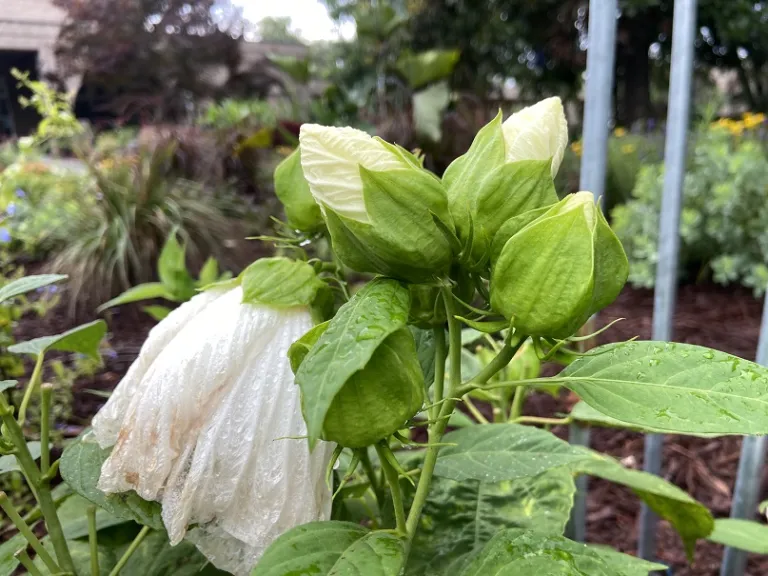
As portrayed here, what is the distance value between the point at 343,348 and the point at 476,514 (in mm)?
268

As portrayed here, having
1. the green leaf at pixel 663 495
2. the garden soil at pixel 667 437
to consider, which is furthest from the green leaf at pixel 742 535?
the garden soil at pixel 667 437

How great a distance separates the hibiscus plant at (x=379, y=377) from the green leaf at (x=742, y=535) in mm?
233

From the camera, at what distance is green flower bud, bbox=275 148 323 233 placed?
36cm

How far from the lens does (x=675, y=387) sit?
25 cm

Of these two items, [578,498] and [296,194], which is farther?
[578,498]

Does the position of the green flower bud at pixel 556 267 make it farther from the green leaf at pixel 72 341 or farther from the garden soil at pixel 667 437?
the garden soil at pixel 667 437

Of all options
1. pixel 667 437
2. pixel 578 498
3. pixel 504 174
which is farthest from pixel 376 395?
pixel 667 437

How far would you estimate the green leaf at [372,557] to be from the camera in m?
0.26

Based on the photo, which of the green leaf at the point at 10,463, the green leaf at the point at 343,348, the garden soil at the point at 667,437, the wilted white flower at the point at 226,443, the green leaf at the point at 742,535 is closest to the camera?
the green leaf at the point at 343,348

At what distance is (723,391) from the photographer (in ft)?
0.79

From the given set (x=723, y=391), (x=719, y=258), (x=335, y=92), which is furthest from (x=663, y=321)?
(x=335, y=92)

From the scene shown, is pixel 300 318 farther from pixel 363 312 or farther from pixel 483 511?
pixel 483 511

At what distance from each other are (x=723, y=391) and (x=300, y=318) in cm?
20

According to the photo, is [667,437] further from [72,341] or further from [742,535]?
[72,341]
